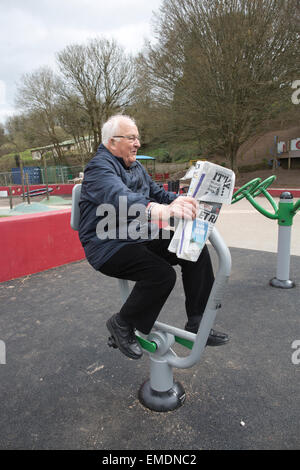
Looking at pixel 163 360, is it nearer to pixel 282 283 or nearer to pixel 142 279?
pixel 142 279

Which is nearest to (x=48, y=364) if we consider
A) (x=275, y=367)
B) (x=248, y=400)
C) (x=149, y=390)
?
(x=149, y=390)

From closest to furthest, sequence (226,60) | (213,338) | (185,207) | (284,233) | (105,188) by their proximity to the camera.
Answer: (185,207) < (105,188) < (213,338) < (284,233) < (226,60)

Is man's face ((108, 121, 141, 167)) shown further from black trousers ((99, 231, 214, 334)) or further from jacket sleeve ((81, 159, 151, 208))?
black trousers ((99, 231, 214, 334))

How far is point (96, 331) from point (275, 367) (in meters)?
1.24

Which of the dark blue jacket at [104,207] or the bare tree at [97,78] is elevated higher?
the bare tree at [97,78]

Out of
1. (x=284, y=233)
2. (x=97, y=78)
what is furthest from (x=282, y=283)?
(x=97, y=78)

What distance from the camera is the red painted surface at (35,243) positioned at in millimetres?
3412

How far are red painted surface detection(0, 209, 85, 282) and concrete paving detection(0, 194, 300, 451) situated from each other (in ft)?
1.71

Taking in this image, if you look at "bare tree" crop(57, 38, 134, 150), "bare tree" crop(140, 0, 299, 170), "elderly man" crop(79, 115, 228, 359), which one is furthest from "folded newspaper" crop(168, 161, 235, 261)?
"bare tree" crop(57, 38, 134, 150)

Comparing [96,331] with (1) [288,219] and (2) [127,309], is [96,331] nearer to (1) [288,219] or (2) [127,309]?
(2) [127,309]

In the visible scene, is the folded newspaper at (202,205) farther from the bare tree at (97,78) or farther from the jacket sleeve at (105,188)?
the bare tree at (97,78)

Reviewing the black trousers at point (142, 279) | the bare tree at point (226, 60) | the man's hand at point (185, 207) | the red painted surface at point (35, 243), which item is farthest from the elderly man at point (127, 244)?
the bare tree at point (226, 60)

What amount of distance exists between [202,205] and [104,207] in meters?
0.50

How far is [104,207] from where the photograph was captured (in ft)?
4.73
